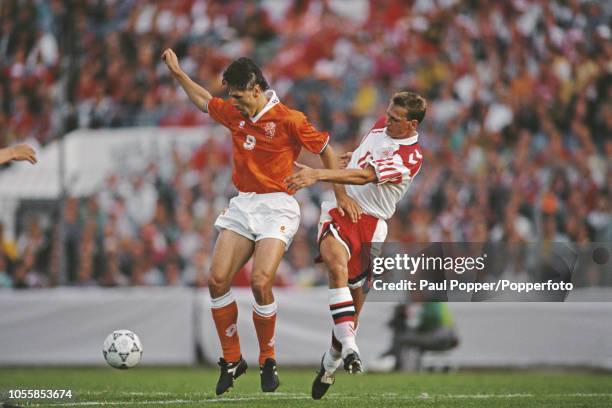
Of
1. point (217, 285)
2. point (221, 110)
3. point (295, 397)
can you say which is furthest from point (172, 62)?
point (295, 397)

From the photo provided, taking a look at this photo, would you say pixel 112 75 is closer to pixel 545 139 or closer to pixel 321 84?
pixel 321 84

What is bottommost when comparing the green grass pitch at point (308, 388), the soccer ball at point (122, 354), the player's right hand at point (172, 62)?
the green grass pitch at point (308, 388)

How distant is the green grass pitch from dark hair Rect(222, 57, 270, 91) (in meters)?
2.31

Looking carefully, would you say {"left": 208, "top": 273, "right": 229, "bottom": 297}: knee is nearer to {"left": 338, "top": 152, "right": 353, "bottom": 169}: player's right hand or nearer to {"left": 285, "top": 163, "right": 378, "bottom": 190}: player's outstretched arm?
{"left": 285, "top": 163, "right": 378, "bottom": 190}: player's outstretched arm

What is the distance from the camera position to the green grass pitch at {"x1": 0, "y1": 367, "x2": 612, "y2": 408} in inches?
273

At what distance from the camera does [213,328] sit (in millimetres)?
12359

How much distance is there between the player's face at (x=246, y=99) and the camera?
275 inches

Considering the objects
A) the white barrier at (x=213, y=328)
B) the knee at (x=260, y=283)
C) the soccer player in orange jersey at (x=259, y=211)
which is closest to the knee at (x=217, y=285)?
the soccer player in orange jersey at (x=259, y=211)

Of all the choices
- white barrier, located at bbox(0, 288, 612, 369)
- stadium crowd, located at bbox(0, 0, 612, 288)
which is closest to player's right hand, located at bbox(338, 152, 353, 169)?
white barrier, located at bbox(0, 288, 612, 369)

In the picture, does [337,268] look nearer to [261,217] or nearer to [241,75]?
[261,217]

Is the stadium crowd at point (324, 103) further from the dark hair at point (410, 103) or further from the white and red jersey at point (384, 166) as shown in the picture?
the dark hair at point (410, 103)

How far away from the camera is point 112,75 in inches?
693

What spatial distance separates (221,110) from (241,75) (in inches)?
22.4

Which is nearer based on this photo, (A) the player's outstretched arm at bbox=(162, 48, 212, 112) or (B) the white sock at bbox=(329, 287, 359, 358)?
(B) the white sock at bbox=(329, 287, 359, 358)
